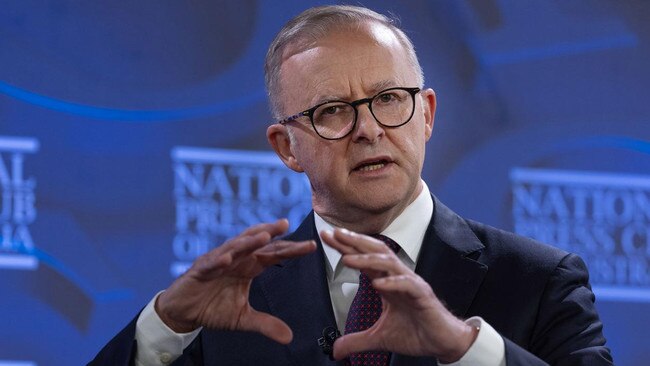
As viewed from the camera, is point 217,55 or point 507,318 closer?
point 507,318

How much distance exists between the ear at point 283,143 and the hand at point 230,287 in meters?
0.58

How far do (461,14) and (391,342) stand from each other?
6.91 feet

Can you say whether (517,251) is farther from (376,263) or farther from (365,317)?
(376,263)

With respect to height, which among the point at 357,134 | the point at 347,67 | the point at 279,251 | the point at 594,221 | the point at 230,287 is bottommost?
the point at 594,221

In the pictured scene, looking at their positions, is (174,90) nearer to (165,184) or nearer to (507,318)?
(165,184)

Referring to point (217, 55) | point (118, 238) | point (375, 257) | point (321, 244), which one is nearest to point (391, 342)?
point (375, 257)

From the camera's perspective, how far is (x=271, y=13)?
3633mm

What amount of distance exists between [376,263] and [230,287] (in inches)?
16.1

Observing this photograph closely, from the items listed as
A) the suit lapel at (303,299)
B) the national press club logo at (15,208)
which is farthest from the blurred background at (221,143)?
the suit lapel at (303,299)

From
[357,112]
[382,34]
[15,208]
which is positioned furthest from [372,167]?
[15,208]

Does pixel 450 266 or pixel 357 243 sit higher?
pixel 357 243

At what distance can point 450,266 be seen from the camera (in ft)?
7.73

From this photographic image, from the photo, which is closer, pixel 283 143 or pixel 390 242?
pixel 390 242

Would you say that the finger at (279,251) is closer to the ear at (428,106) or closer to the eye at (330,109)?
the eye at (330,109)
